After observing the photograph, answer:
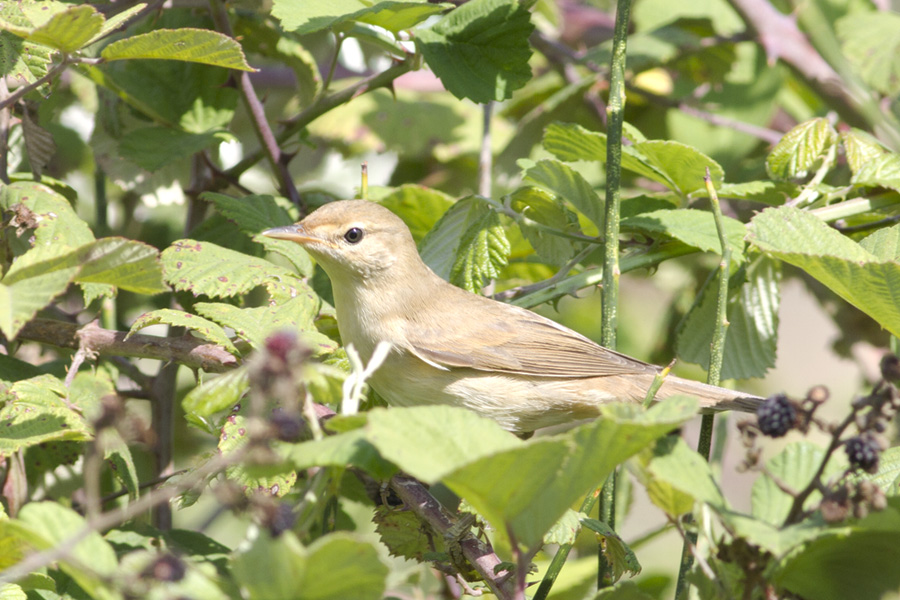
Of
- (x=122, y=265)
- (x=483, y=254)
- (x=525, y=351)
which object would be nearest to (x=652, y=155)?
(x=483, y=254)

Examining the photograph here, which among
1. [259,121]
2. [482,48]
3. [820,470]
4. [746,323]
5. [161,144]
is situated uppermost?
[482,48]

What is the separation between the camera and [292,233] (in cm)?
225

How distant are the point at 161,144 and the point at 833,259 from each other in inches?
71.1

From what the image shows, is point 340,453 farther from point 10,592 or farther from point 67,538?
point 10,592

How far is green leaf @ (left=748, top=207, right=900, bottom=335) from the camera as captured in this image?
4.80ft

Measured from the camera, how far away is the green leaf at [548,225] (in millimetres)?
2324

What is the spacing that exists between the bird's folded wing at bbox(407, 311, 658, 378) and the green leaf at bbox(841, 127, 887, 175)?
2.60ft

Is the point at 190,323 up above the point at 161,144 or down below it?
below

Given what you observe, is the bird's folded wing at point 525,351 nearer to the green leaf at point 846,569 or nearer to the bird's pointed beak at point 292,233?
the bird's pointed beak at point 292,233

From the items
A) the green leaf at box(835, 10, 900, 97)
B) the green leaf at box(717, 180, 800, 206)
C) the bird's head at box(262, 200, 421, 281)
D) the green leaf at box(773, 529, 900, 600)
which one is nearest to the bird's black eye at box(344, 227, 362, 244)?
the bird's head at box(262, 200, 421, 281)

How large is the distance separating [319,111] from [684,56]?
74.7 inches

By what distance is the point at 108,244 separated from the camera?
1.38 metres

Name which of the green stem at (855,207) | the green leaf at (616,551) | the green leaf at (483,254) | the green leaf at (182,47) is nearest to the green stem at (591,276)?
the green leaf at (483,254)

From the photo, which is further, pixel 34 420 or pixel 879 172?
pixel 879 172
